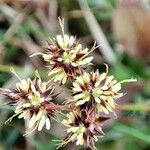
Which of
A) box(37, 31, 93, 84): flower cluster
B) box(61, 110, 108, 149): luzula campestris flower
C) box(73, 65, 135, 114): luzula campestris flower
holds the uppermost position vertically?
box(37, 31, 93, 84): flower cluster

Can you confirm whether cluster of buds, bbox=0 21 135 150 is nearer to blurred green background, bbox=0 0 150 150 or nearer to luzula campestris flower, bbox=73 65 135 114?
luzula campestris flower, bbox=73 65 135 114

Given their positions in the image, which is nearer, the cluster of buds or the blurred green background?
the cluster of buds

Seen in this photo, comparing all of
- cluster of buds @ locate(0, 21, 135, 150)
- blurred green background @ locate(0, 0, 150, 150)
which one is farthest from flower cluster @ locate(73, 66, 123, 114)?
blurred green background @ locate(0, 0, 150, 150)

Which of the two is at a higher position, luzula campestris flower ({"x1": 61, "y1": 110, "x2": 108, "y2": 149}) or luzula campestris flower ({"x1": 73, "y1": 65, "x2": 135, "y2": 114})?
luzula campestris flower ({"x1": 73, "y1": 65, "x2": 135, "y2": 114})

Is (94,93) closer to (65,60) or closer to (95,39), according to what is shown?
(65,60)

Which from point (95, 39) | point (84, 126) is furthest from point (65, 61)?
point (95, 39)

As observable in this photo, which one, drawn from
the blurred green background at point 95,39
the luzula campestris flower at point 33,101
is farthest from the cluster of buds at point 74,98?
the blurred green background at point 95,39

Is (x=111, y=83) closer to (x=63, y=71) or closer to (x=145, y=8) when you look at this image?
(x=63, y=71)
